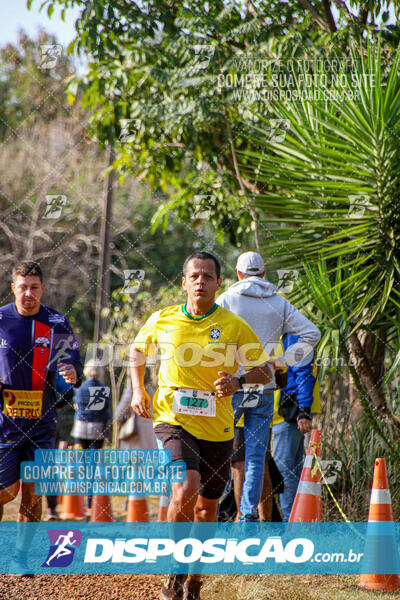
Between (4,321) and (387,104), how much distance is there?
11.8 ft

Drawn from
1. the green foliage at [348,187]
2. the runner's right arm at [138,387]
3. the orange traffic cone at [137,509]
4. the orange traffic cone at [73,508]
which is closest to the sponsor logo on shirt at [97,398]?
the orange traffic cone at [73,508]

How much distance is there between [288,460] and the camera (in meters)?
5.34

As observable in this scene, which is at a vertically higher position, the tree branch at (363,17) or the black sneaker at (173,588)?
the tree branch at (363,17)

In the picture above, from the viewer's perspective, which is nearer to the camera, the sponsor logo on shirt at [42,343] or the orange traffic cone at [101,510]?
the sponsor logo on shirt at [42,343]

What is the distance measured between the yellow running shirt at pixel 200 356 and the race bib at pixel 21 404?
2.89 ft

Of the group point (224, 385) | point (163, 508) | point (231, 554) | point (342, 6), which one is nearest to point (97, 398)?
point (163, 508)

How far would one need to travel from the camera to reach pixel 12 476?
14.8ft

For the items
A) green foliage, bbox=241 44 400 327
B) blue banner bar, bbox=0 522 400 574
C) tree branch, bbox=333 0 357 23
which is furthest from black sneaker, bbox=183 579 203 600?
tree branch, bbox=333 0 357 23

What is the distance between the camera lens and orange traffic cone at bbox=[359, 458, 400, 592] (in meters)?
4.30

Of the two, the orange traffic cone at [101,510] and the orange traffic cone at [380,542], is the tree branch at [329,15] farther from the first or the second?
the orange traffic cone at [101,510]

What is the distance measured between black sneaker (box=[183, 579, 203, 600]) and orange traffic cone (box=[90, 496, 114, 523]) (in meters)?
3.02

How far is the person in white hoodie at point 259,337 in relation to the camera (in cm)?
477

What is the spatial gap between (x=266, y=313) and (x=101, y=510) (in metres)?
2.73

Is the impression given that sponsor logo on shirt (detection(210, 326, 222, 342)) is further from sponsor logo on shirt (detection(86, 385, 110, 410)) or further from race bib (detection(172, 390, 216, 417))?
sponsor logo on shirt (detection(86, 385, 110, 410))
